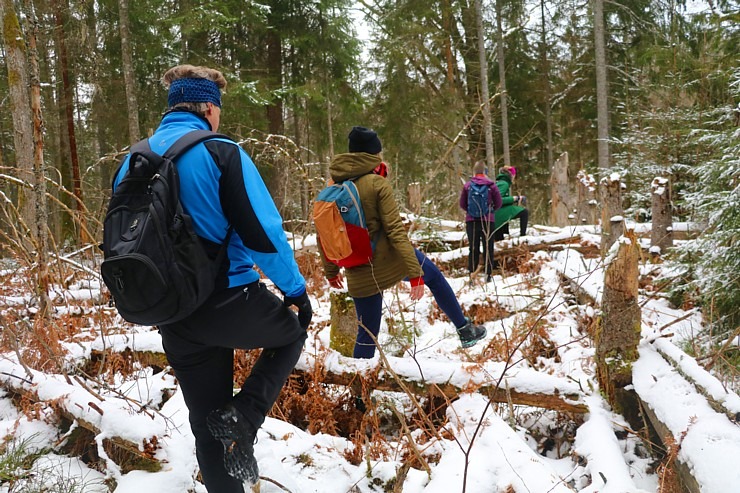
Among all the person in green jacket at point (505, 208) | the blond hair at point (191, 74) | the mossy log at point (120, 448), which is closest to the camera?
the blond hair at point (191, 74)

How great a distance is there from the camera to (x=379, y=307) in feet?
11.4

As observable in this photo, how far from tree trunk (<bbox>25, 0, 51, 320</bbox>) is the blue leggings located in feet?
9.16

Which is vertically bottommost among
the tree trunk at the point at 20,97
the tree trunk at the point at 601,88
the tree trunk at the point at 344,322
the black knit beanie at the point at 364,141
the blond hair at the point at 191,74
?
the tree trunk at the point at 344,322

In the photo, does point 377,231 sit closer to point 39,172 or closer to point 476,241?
point 39,172

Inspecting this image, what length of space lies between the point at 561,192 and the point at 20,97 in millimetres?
13956

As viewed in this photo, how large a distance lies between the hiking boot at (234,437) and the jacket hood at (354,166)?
189 centimetres

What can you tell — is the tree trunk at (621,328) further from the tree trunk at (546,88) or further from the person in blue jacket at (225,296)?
the tree trunk at (546,88)

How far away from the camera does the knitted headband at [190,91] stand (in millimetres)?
1862

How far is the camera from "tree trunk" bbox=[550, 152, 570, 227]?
14.5 meters

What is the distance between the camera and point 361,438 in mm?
2768

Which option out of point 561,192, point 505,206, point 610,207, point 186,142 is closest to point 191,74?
point 186,142

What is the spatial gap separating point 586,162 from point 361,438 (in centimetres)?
1908

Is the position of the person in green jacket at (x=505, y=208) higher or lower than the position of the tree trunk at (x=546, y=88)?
lower

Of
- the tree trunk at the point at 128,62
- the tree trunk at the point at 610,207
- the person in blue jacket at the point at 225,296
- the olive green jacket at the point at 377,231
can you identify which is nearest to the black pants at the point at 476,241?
the tree trunk at the point at 610,207
